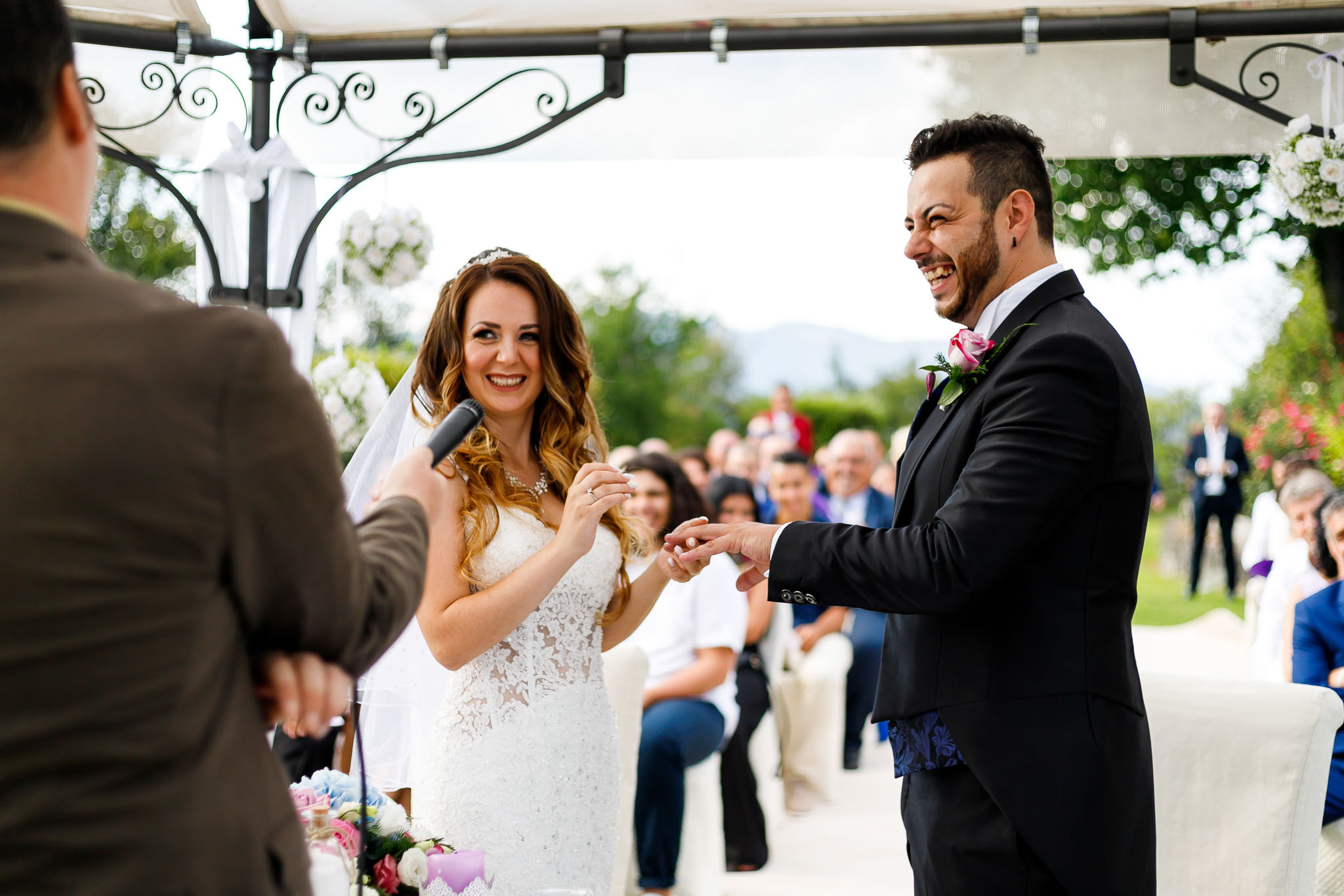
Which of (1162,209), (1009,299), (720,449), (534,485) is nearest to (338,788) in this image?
(534,485)

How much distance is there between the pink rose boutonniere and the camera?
226cm

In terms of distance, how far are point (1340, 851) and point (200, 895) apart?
11.6 ft

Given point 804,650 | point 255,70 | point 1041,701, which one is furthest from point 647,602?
point 804,650

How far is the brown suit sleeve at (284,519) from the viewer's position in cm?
103

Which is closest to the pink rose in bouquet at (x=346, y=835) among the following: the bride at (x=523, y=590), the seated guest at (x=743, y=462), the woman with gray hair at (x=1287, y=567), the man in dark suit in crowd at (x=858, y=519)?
the bride at (x=523, y=590)

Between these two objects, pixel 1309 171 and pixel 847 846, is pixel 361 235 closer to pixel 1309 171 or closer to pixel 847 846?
pixel 1309 171

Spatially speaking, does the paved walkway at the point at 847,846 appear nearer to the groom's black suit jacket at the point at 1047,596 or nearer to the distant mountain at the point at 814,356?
the groom's black suit jacket at the point at 1047,596

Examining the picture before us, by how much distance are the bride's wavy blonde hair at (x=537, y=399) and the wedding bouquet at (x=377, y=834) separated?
2.30 feet

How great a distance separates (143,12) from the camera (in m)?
3.48

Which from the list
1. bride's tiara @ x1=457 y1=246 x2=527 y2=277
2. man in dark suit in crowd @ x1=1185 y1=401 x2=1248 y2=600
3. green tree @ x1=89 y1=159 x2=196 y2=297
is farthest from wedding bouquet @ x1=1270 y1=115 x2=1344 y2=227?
green tree @ x1=89 y1=159 x2=196 y2=297

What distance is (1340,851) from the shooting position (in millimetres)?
3479

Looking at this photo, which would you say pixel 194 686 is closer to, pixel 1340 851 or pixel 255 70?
pixel 255 70

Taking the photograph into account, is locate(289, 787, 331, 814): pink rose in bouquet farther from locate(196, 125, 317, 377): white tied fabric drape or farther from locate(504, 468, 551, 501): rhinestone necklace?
locate(196, 125, 317, 377): white tied fabric drape

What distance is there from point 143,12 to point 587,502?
87.8 inches
